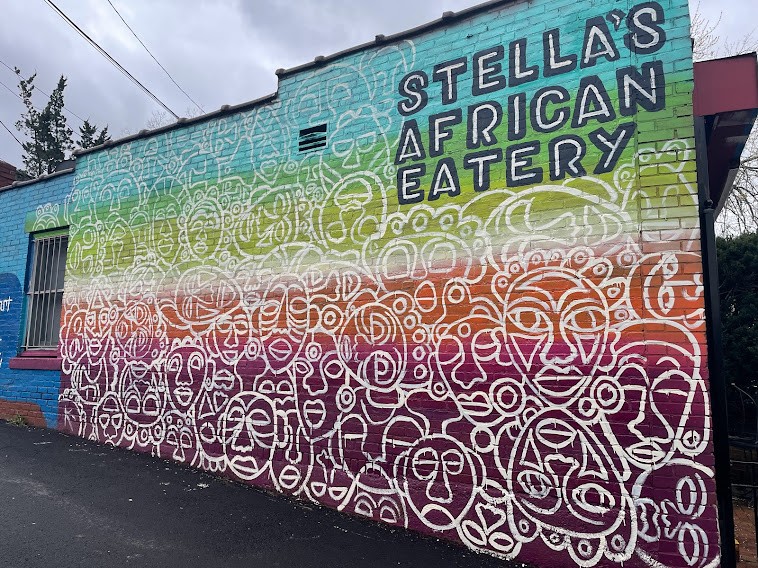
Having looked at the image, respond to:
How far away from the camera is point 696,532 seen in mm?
3041

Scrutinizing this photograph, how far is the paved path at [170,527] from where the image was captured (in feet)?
11.6

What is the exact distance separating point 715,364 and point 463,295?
168cm

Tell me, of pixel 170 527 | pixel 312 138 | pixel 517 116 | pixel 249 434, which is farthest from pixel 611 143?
pixel 170 527

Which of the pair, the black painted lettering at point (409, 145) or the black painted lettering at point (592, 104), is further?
the black painted lettering at point (409, 145)

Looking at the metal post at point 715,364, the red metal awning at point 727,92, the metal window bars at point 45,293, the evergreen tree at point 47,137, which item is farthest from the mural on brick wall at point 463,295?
the evergreen tree at point 47,137

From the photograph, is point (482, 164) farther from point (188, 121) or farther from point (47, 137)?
point (47, 137)

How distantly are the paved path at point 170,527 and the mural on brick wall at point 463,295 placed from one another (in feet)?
0.70

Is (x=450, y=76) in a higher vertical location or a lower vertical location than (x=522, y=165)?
higher

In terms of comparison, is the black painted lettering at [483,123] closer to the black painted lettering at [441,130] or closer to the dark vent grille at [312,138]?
the black painted lettering at [441,130]

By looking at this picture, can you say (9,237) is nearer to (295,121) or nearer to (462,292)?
(295,121)

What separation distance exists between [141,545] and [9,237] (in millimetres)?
6040

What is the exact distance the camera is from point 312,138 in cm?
496

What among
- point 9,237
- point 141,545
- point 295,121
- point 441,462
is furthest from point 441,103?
point 9,237

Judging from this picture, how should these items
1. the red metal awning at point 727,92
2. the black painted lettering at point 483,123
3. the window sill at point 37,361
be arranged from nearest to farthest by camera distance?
the red metal awning at point 727,92
the black painted lettering at point 483,123
the window sill at point 37,361
